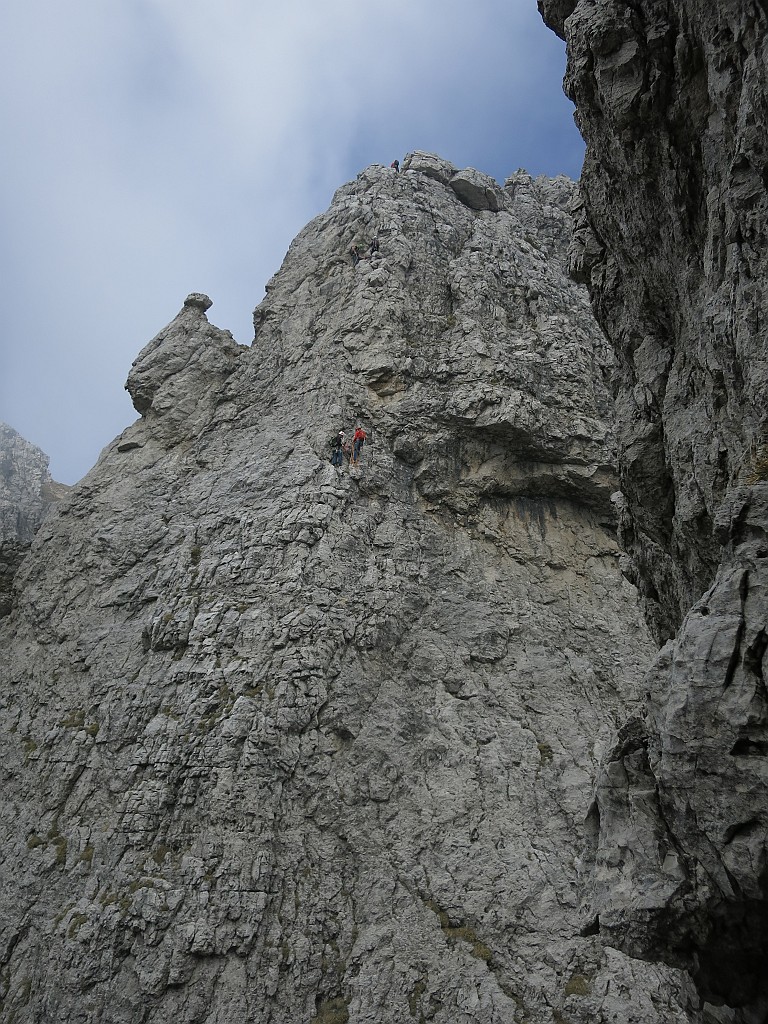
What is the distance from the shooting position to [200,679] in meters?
23.1

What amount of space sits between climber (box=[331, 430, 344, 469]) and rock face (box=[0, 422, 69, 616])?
15.7 meters

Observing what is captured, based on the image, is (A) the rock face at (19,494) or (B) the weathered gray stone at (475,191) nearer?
(A) the rock face at (19,494)

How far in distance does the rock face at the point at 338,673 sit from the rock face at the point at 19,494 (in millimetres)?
2210

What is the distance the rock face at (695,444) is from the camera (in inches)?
346

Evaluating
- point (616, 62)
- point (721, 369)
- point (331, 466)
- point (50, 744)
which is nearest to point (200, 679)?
point (50, 744)

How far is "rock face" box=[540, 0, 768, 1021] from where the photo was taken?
28.8 feet

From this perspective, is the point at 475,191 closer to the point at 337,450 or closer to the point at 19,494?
the point at 337,450

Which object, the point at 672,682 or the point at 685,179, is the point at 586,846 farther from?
the point at 685,179

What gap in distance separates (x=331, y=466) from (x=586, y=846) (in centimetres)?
1909

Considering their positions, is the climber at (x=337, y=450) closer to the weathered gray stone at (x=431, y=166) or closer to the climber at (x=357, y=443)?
the climber at (x=357, y=443)

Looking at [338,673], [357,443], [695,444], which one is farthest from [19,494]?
[695,444]

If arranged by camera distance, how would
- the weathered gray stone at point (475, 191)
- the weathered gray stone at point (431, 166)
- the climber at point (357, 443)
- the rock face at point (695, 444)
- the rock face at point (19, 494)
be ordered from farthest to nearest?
the weathered gray stone at point (431, 166)
the weathered gray stone at point (475, 191)
the rock face at point (19, 494)
the climber at point (357, 443)
the rock face at point (695, 444)

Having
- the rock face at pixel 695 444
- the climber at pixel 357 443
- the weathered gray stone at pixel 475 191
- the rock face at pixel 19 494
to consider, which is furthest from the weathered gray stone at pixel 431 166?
the rock face at pixel 695 444

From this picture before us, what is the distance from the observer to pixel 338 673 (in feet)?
77.3
